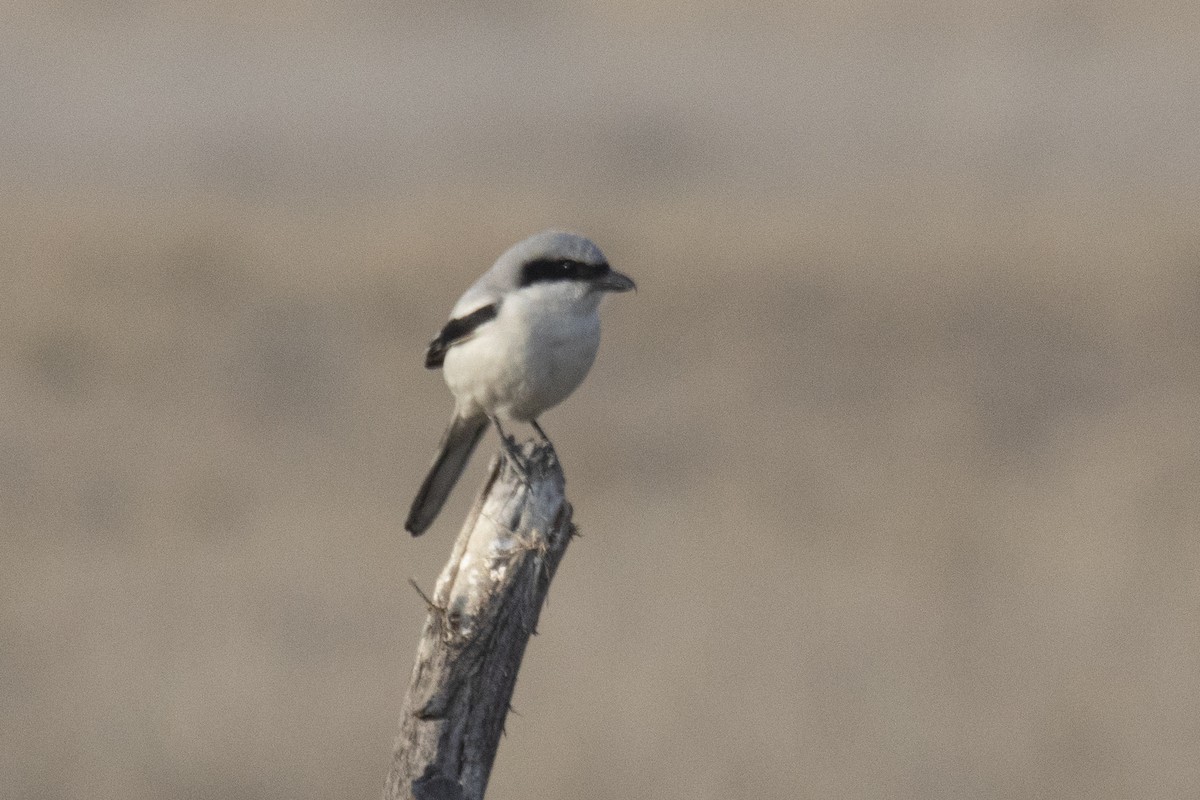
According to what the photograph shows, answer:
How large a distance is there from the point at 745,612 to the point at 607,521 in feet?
3.76

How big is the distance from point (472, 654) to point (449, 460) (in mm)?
2177

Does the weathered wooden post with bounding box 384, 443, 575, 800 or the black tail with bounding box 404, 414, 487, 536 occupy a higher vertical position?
the black tail with bounding box 404, 414, 487, 536

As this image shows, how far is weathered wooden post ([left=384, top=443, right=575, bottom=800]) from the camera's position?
3721 mm

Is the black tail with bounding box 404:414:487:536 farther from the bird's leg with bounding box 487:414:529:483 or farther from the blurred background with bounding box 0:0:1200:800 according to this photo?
the blurred background with bounding box 0:0:1200:800

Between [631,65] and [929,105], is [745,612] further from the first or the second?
[631,65]

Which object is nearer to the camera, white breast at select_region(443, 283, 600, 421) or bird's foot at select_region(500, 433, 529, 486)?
bird's foot at select_region(500, 433, 529, 486)

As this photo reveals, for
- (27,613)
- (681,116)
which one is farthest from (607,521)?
(681,116)

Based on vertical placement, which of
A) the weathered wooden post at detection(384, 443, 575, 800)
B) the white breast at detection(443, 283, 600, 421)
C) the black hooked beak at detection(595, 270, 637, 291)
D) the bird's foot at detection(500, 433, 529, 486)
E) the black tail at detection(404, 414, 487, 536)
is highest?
the black hooked beak at detection(595, 270, 637, 291)

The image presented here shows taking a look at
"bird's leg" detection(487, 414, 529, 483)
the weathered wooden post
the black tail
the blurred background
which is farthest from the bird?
the blurred background

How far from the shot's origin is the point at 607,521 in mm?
9453

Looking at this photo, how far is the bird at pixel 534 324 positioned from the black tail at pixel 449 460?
40 cm

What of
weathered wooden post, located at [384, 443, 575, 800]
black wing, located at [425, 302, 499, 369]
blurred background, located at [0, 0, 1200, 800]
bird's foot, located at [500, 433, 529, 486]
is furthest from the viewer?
blurred background, located at [0, 0, 1200, 800]

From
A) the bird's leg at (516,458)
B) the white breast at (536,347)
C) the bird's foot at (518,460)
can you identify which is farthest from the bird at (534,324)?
the bird's foot at (518,460)

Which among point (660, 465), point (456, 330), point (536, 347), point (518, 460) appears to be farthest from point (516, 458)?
point (660, 465)
